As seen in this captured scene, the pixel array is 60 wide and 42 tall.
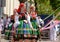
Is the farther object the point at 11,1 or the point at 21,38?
the point at 11,1

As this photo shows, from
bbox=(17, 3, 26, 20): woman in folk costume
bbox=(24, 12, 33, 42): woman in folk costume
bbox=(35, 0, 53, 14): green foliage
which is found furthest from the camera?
bbox=(35, 0, 53, 14): green foliage

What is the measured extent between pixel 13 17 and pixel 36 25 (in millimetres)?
819

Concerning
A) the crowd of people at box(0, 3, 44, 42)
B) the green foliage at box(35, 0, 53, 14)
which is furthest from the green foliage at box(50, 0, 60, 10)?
the crowd of people at box(0, 3, 44, 42)

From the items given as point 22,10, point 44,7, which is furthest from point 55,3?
point 22,10

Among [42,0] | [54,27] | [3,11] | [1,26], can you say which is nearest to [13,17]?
[54,27]

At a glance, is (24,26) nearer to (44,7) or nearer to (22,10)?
(22,10)

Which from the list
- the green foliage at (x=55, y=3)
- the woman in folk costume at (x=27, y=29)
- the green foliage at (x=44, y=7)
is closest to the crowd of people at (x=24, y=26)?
the woman in folk costume at (x=27, y=29)

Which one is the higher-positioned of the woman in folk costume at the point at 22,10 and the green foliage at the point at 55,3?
the woman in folk costume at the point at 22,10

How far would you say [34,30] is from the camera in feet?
29.5

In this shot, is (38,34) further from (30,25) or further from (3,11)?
(3,11)

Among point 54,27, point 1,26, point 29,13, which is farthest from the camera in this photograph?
point 1,26

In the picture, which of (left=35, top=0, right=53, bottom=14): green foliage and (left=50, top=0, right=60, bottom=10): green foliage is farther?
(left=50, top=0, right=60, bottom=10): green foliage

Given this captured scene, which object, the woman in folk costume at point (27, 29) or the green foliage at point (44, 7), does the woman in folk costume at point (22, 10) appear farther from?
the green foliage at point (44, 7)

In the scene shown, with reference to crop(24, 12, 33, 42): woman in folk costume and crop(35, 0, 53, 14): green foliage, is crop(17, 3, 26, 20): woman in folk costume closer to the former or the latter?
crop(24, 12, 33, 42): woman in folk costume
